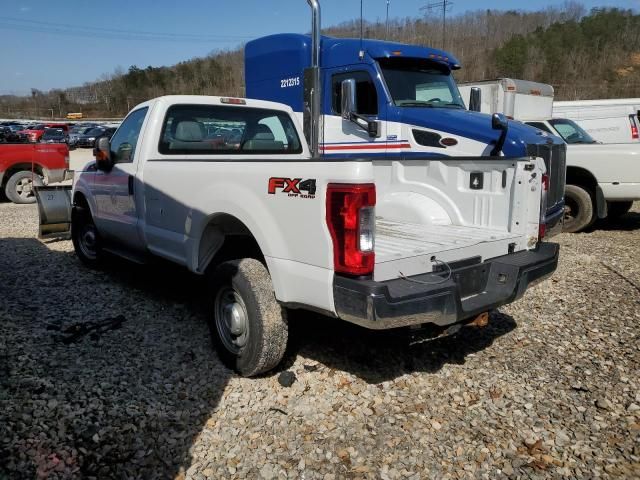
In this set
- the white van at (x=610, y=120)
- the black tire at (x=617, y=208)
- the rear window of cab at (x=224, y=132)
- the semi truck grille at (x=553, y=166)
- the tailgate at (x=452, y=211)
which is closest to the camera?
the tailgate at (x=452, y=211)

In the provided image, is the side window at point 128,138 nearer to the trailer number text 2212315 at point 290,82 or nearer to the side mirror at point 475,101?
the trailer number text 2212315 at point 290,82

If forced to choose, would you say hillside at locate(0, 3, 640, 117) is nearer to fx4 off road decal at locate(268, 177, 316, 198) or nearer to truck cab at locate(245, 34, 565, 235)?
truck cab at locate(245, 34, 565, 235)

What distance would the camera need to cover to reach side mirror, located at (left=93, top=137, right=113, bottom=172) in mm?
5141

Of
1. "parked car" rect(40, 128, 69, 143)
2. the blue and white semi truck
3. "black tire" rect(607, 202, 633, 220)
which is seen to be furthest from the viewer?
"parked car" rect(40, 128, 69, 143)

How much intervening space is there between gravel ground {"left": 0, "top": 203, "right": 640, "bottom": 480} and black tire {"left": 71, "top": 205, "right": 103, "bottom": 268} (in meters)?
1.04

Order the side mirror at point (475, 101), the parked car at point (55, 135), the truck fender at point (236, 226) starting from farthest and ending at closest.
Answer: the parked car at point (55, 135) → the side mirror at point (475, 101) → the truck fender at point (236, 226)

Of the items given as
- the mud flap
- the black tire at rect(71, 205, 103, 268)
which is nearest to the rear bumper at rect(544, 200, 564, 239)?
the black tire at rect(71, 205, 103, 268)

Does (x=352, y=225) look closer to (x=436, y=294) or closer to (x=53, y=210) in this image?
(x=436, y=294)

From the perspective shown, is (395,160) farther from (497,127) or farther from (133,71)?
(133,71)

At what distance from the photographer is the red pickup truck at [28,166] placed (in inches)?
456

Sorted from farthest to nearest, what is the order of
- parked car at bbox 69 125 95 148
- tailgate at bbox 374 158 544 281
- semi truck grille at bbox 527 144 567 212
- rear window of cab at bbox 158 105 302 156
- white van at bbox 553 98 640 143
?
parked car at bbox 69 125 95 148, white van at bbox 553 98 640 143, semi truck grille at bbox 527 144 567 212, rear window of cab at bbox 158 105 302 156, tailgate at bbox 374 158 544 281

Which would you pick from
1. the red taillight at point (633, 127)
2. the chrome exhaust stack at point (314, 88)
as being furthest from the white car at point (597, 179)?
the chrome exhaust stack at point (314, 88)

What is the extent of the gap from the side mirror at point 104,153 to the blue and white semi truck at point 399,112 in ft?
6.78

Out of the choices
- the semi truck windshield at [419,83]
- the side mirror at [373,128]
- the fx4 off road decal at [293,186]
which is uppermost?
the semi truck windshield at [419,83]
